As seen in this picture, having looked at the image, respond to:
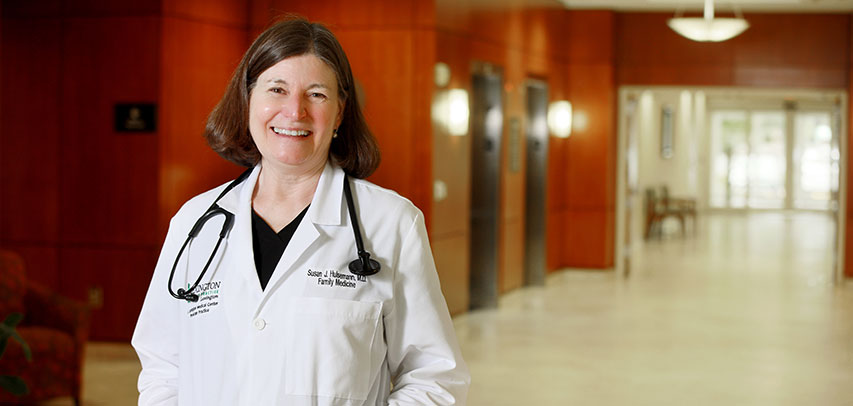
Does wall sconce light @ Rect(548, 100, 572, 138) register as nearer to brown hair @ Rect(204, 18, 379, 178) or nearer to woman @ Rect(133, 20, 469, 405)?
brown hair @ Rect(204, 18, 379, 178)

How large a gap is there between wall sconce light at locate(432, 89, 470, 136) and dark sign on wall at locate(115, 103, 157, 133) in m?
2.45

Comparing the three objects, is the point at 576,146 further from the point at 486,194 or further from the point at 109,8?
the point at 109,8

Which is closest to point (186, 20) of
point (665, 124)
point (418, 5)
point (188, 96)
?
point (188, 96)

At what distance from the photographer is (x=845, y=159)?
42.2 feet

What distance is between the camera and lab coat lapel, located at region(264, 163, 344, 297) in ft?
6.40

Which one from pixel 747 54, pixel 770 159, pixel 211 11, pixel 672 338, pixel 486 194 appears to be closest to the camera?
pixel 211 11

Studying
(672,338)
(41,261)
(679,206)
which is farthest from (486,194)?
(679,206)

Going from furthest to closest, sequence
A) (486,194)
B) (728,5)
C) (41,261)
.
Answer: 1. (728,5)
2. (486,194)
3. (41,261)

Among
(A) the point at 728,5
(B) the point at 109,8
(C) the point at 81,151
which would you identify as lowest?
(C) the point at 81,151

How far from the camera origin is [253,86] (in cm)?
206

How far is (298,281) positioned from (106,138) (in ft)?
20.5

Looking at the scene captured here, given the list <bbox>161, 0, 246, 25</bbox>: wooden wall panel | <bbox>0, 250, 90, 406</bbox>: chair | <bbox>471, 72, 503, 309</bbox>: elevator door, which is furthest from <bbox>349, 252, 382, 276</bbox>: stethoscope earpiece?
<bbox>471, 72, 503, 309</bbox>: elevator door

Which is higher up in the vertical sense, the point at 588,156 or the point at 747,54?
the point at 747,54

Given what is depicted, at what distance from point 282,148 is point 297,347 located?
1.35 feet
